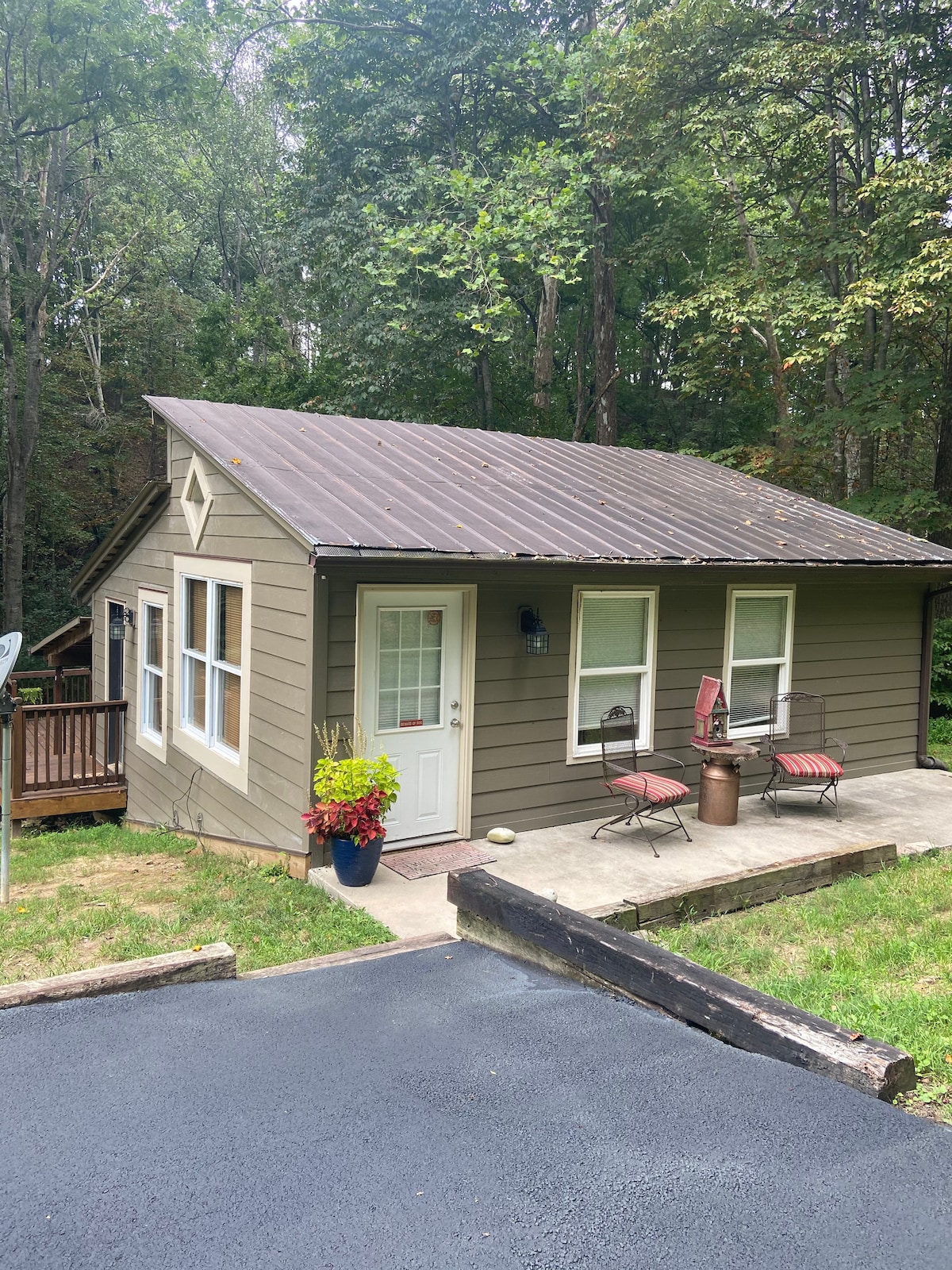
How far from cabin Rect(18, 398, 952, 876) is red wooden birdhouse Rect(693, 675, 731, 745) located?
369mm

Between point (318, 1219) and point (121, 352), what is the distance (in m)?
25.1

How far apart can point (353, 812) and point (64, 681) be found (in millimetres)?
10057

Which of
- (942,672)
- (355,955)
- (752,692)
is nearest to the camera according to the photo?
(355,955)

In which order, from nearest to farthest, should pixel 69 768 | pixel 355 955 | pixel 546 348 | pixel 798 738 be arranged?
pixel 355 955
pixel 798 738
pixel 69 768
pixel 546 348

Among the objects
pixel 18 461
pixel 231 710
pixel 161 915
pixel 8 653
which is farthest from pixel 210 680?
pixel 18 461

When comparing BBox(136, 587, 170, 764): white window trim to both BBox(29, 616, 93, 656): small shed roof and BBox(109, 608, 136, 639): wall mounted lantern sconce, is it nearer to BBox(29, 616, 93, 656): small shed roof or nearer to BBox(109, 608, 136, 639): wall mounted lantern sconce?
BBox(109, 608, 136, 639): wall mounted lantern sconce

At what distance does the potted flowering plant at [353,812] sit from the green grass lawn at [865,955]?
6.28 feet

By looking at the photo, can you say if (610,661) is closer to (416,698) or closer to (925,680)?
(416,698)

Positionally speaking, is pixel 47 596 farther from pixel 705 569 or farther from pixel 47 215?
pixel 705 569

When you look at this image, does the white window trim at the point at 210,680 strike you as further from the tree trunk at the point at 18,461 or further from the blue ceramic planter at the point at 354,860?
the tree trunk at the point at 18,461

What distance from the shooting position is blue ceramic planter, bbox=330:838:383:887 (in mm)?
5766

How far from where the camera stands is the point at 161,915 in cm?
564

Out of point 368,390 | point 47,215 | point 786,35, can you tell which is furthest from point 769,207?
point 47,215

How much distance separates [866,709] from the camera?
384 inches
